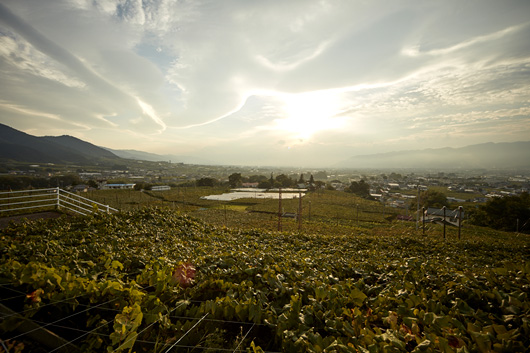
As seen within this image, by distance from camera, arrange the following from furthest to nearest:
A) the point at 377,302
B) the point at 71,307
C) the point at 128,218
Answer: the point at 128,218 < the point at 377,302 < the point at 71,307

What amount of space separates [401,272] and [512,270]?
1.55m

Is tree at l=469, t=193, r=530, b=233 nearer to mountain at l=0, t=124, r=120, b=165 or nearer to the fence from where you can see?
the fence

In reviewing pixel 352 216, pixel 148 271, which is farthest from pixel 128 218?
pixel 352 216

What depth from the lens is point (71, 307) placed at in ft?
9.09

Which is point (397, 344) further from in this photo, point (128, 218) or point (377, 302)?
point (128, 218)

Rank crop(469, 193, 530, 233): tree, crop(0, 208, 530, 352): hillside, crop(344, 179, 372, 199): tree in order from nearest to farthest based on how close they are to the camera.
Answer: crop(0, 208, 530, 352): hillside, crop(469, 193, 530, 233): tree, crop(344, 179, 372, 199): tree

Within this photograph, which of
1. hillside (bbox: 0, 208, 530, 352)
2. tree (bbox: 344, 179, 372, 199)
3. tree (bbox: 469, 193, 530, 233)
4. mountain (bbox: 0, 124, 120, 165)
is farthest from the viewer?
mountain (bbox: 0, 124, 120, 165)

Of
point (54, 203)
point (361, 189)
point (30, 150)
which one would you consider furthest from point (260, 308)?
point (30, 150)

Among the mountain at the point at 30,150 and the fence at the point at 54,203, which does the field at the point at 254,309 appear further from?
the mountain at the point at 30,150

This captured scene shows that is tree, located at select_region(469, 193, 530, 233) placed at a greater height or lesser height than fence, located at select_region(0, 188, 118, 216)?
lesser

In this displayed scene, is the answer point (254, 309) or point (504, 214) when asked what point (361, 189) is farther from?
point (254, 309)

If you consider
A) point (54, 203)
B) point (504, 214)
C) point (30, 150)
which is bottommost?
point (504, 214)

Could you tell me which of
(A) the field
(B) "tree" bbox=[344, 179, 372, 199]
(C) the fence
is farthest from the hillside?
(B) "tree" bbox=[344, 179, 372, 199]

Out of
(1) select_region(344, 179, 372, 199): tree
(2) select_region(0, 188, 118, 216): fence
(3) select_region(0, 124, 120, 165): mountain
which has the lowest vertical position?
(1) select_region(344, 179, 372, 199): tree
